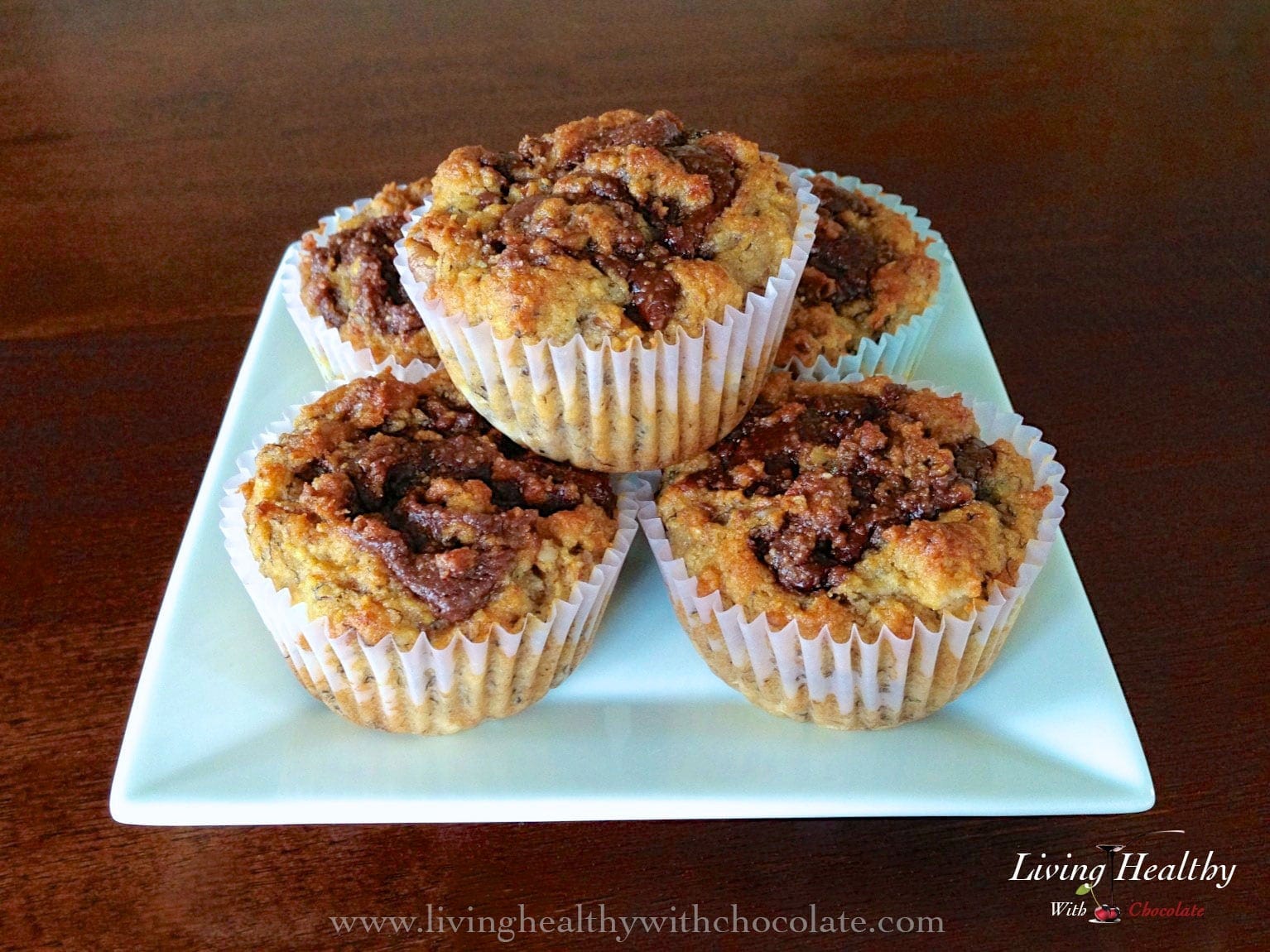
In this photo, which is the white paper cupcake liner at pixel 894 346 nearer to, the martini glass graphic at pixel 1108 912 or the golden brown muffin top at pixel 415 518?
the golden brown muffin top at pixel 415 518

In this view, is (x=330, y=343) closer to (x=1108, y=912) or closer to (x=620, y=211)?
(x=620, y=211)

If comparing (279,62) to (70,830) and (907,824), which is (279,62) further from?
(907,824)

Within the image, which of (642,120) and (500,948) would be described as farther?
(642,120)

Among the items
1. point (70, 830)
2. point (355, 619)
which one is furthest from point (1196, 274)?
point (70, 830)

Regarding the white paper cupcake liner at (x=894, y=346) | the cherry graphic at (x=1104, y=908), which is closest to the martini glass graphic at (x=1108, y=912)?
the cherry graphic at (x=1104, y=908)

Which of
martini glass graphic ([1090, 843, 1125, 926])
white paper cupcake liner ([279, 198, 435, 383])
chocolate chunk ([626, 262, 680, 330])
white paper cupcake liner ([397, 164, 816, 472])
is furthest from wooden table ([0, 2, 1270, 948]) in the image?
chocolate chunk ([626, 262, 680, 330])

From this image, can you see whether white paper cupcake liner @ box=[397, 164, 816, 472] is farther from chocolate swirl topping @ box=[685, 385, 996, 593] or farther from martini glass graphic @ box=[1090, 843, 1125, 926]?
martini glass graphic @ box=[1090, 843, 1125, 926]
